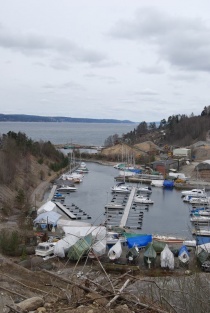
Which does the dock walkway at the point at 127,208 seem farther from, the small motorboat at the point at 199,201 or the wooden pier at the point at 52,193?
the wooden pier at the point at 52,193

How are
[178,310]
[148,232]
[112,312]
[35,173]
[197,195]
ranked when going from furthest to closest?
[35,173] → [197,195] → [148,232] → [178,310] → [112,312]

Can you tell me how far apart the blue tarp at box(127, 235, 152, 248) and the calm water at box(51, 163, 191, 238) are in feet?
4.47

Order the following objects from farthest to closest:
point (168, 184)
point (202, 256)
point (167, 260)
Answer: point (168, 184)
point (202, 256)
point (167, 260)

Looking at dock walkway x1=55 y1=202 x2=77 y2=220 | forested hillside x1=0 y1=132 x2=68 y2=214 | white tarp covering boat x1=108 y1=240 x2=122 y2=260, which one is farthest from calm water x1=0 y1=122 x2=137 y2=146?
white tarp covering boat x1=108 y1=240 x2=122 y2=260

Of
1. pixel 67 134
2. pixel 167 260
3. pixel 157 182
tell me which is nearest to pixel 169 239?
pixel 167 260

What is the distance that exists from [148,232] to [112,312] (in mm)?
12164

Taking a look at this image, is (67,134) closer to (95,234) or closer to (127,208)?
(127,208)

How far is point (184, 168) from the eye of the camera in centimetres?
3081

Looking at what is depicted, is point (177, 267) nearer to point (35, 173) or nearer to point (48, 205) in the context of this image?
point (48, 205)

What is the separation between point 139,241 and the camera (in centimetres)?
1135

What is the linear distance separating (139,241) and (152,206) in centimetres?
778

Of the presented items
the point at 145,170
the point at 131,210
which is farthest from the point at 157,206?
the point at 145,170

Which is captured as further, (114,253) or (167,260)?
(114,253)

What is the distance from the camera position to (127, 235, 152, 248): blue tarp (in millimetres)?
11203
